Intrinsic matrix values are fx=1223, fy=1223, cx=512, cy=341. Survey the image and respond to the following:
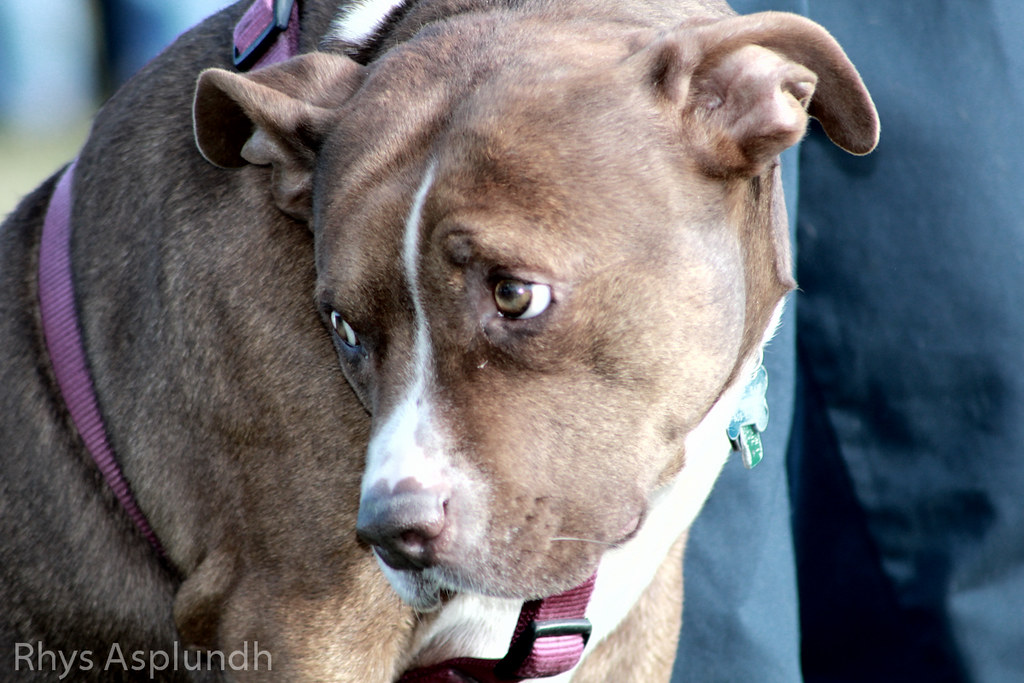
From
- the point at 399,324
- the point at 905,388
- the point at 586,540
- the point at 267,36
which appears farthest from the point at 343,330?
the point at 905,388

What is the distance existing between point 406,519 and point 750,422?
1.25m

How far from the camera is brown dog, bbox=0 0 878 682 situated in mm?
2525

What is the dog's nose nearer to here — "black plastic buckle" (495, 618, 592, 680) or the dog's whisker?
the dog's whisker

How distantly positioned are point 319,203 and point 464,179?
41 centimetres

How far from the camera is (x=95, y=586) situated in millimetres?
3191

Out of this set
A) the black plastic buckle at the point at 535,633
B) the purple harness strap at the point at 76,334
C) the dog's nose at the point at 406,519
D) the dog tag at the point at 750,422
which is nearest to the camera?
the dog's nose at the point at 406,519

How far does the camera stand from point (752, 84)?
2.63 metres

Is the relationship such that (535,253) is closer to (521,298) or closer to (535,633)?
(521,298)

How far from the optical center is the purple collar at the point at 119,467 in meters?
2.98

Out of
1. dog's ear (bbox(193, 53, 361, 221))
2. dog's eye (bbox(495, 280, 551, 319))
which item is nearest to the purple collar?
dog's ear (bbox(193, 53, 361, 221))

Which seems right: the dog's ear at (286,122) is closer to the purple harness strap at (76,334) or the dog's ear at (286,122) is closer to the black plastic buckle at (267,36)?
the black plastic buckle at (267,36)

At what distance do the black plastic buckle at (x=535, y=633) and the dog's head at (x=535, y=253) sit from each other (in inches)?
11.5

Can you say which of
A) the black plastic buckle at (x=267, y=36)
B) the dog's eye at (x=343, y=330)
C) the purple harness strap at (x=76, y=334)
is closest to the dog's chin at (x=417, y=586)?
the dog's eye at (x=343, y=330)

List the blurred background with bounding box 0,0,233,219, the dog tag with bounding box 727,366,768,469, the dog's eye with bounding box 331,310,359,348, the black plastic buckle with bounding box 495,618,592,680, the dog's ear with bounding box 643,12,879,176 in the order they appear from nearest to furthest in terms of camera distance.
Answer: the dog's ear with bounding box 643,12,879,176, the dog's eye with bounding box 331,310,359,348, the black plastic buckle with bounding box 495,618,592,680, the dog tag with bounding box 727,366,768,469, the blurred background with bounding box 0,0,233,219
